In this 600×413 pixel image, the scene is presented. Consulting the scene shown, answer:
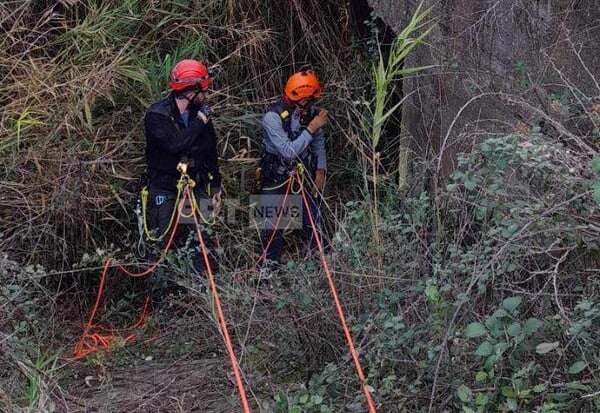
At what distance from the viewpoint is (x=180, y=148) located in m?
5.97

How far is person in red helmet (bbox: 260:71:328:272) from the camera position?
6.34 m

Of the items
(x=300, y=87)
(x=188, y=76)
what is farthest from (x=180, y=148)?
(x=300, y=87)

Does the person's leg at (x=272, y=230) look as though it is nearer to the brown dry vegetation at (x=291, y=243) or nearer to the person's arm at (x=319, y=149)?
the brown dry vegetation at (x=291, y=243)

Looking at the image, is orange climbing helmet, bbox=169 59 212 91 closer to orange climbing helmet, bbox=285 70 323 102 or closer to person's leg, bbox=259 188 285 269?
orange climbing helmet, bbox=285 70 323 102

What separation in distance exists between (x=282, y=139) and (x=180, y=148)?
0.74 metres

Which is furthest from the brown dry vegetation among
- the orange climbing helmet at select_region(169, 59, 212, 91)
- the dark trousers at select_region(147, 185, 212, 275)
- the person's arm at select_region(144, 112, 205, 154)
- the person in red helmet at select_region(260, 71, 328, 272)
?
the orange climbing helmet at select_region(169, 59, 212, 91)

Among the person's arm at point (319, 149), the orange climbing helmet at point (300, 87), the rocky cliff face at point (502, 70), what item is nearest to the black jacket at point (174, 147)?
the orange climbing helmet at point (300, 87)

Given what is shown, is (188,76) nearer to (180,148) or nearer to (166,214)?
(180,148)

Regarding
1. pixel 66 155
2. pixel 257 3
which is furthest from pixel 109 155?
pixel 257 3

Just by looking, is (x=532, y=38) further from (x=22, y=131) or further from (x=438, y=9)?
(x=22, y=131)

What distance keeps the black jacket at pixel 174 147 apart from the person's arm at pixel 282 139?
1.29 ft

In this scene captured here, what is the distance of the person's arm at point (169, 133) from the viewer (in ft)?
19.5

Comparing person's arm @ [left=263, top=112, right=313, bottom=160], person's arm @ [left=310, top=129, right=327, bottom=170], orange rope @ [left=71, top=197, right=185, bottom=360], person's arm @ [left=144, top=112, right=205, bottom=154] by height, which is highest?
person's arm @ [left=144, top=112, right=205, bottom=154]

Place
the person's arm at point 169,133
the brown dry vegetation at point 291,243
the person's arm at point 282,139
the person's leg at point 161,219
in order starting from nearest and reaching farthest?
the brown dry vegetation at point 291,243 → the person's arm at point 169,133 → the person's leg at point 161,219 → the person's arm at point 282,139
